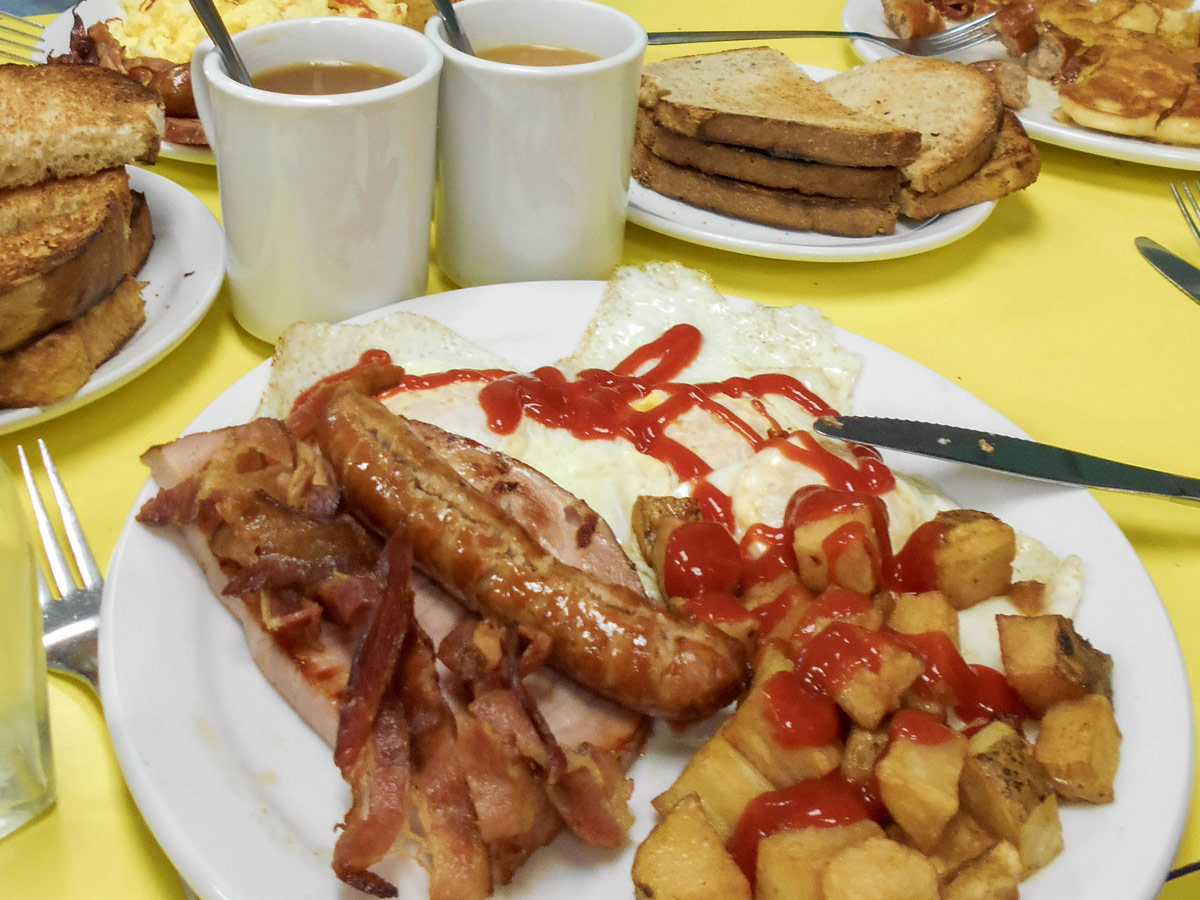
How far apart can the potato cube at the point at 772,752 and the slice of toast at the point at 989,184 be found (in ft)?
6.08

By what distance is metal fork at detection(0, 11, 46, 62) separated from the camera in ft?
9.77

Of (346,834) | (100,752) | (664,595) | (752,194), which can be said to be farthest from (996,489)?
(100,752)

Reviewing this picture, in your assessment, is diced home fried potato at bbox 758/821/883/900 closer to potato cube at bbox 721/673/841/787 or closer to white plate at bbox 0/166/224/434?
potato cube at bbox 721/673/841/787

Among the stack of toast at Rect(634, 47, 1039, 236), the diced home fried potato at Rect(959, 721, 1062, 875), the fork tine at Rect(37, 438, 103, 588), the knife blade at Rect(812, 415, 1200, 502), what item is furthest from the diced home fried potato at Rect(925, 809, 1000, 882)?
the stack of toast at Rect(634, 47, 1039, 236)

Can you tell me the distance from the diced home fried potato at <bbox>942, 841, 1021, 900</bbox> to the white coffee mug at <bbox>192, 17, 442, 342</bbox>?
1.66m

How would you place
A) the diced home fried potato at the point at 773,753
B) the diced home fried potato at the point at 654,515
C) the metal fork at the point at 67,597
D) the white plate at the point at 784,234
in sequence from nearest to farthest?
the diced home fried potato at the point at 773,753 → the metal fork at the point at 67,597 → the diced home fried potato at the point at 654,515 → the white plate at the point at 784,234

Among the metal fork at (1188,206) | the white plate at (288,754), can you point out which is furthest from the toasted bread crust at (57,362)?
the metal fork at (1188,206)

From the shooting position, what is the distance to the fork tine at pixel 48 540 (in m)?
Answer: 1.62

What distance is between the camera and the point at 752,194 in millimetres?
2744

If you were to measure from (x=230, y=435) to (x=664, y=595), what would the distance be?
803mm

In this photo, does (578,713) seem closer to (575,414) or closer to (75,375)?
(575,414)

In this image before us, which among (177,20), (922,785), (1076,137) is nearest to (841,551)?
(922,785)

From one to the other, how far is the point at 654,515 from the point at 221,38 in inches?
51.8

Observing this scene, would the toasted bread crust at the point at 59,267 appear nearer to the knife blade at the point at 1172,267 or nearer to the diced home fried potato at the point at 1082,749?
the diced home fried potato at the point at 1082,749
